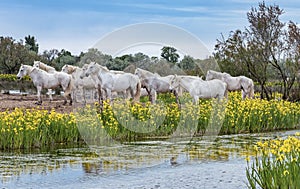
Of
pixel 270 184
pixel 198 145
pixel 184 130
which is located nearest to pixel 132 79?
pixel 184 130

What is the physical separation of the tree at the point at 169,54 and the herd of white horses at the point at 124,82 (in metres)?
0.74

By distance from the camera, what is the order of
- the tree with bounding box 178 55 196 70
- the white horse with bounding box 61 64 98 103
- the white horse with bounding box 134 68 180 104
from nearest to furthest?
the tree with bounding box 178 55 196 70
the white horse with bounding box 134 68 180 104
the white horse with bounding box 61 64 98 103

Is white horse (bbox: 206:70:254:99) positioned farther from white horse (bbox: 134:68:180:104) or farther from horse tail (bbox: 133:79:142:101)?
horse tail (bbox: 133:79:142:101)

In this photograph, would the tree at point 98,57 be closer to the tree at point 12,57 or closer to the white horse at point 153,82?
the white horse at point 153,82

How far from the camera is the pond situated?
8289 millimetres

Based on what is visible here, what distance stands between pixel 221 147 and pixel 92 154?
10.1 feet

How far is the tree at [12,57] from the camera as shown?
4178cm

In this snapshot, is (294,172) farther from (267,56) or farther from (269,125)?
(267,56)

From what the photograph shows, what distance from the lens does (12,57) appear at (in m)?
41.9

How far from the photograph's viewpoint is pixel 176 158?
424 inches

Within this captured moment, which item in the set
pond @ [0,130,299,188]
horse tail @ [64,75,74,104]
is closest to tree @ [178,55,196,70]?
horse tail @ [64,75,74,104]

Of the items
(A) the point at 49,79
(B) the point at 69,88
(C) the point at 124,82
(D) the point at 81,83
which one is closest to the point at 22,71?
(A) the point at 49,79

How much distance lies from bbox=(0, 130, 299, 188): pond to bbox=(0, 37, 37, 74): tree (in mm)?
30646

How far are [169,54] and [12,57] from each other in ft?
86.1
